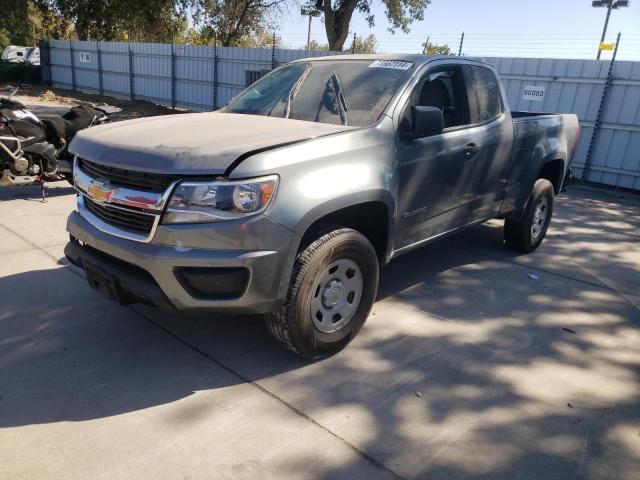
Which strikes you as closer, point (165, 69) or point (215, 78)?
point (215, 78)

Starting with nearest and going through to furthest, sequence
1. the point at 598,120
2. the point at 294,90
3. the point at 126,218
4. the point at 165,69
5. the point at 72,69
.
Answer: the point at 126,218
the point at 294,90
the point at 598,120
the point at 165,69
the point at 72,69

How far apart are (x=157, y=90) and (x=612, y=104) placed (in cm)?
1517

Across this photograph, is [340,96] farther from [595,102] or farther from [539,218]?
[595,102]

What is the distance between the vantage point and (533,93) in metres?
10.9

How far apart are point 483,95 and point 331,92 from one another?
1.56 meters

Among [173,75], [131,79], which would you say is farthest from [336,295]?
[131,79]

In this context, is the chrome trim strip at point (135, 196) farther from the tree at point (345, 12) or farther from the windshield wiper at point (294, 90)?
the tree at point (345, 12)

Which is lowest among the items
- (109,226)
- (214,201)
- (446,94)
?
(109,226)

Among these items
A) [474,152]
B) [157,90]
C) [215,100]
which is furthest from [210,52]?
[474,152]

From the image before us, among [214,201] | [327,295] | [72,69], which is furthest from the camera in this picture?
[72,69]

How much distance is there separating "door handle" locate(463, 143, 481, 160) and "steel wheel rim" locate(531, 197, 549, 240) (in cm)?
165

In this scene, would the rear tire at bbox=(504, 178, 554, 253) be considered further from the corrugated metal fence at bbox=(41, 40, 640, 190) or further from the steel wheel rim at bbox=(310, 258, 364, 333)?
the corrugated metal fence at bbox=(41, 40, 640, 190)

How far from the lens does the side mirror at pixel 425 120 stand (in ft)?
11.5

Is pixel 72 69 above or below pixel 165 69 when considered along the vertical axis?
below
